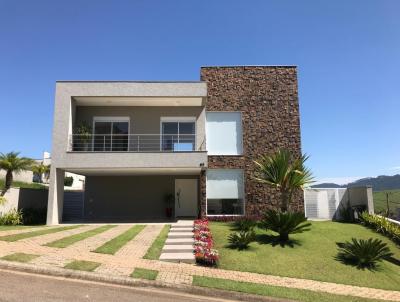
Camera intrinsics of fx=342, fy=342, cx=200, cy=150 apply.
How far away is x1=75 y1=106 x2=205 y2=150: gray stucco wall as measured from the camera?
20.6 meters

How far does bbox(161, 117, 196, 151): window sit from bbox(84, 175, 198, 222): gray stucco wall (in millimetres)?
2279

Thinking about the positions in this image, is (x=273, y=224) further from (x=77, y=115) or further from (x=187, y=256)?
(x=77, y=115)

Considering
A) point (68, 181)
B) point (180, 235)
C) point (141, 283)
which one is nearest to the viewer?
point (141, 283)

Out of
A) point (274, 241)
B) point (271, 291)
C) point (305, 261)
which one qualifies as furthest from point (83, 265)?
point (274, 241)

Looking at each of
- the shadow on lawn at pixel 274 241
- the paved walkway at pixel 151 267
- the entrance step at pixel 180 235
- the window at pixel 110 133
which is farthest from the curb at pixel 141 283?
the window at pixel 110 133

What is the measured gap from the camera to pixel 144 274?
8.84 m

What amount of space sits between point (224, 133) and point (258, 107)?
258cm

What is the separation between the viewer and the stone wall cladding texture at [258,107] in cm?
1992

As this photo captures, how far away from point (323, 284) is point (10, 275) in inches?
329

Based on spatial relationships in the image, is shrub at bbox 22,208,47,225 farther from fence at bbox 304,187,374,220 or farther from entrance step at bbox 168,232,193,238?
fence at bbox 304,187,374,220

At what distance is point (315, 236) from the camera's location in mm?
15219

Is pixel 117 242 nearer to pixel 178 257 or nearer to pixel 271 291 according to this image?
pixel 178 257

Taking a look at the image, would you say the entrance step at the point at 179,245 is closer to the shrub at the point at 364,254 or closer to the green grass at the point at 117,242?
the green grass at the point at 117,242

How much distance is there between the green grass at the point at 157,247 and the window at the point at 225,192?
16.1 feet
